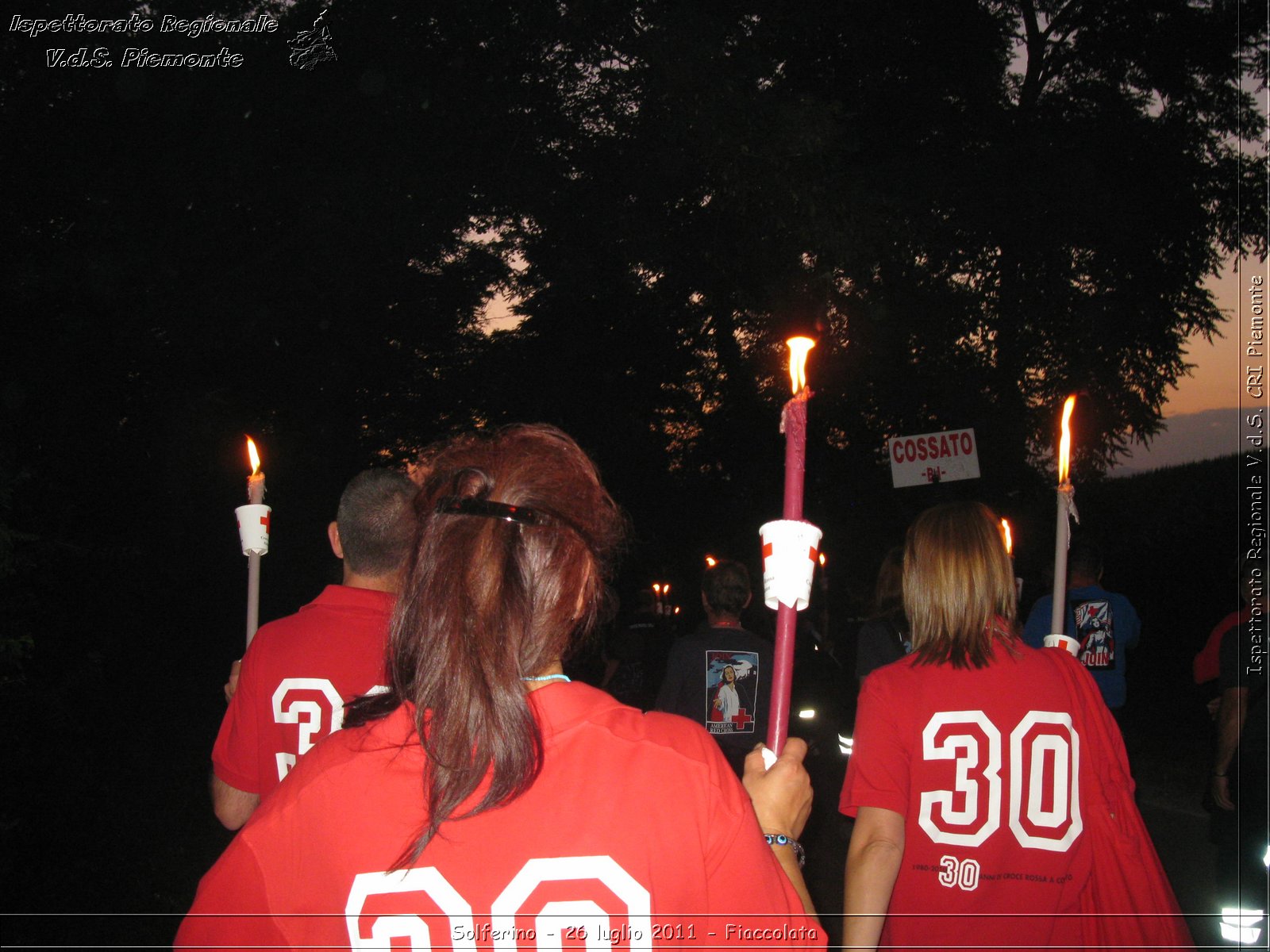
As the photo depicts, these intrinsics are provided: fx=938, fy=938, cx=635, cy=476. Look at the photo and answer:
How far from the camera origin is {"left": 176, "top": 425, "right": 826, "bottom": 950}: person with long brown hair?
4.30 feet

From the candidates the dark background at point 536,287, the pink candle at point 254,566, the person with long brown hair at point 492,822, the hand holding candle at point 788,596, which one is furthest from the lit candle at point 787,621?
the dark background at point 536,287

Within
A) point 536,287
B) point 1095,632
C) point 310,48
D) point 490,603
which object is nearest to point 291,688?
point 490,603

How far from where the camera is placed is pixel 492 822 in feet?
4.34

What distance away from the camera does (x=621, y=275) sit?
1150cm

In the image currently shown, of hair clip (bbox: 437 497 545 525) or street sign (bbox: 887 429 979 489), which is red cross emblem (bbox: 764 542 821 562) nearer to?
hair clip (bbox: 437 497 545 525)

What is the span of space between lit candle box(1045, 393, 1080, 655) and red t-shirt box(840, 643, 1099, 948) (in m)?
0.24

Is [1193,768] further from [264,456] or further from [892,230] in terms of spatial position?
[264,456]

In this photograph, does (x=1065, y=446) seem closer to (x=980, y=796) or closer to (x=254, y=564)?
(x=980, y=796)

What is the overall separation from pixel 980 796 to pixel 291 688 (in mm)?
1910

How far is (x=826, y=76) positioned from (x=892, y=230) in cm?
374

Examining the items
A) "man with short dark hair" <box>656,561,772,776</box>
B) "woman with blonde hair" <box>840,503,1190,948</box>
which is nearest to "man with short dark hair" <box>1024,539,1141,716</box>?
"man with short dark hair" <box>656,561,772,776</box>

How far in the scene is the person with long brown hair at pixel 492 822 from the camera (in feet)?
4.30

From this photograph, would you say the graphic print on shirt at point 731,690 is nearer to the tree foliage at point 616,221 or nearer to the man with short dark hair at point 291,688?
the man with short dark hair at point 291,688

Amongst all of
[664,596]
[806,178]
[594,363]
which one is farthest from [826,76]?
[664,596]
